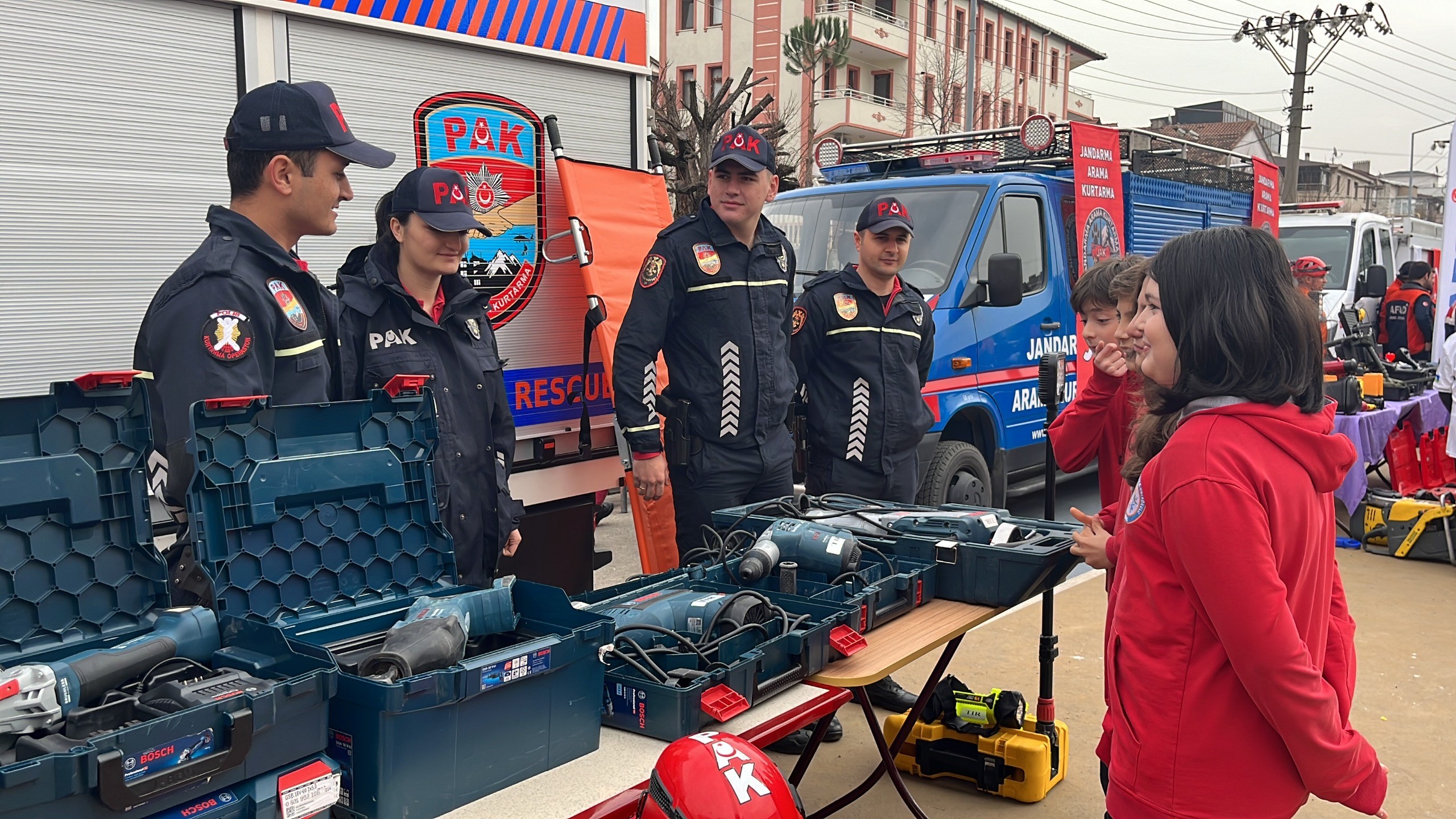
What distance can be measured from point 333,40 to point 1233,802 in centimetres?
352

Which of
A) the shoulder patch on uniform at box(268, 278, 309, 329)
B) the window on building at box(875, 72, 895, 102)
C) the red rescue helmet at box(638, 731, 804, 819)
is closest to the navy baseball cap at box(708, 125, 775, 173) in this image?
the shoulder patch on uniform at box(268, 278, 309, 329)

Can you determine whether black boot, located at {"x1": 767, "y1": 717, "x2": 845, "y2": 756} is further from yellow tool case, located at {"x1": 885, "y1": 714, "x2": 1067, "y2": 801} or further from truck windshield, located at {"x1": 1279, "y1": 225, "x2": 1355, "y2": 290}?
truck windshield, located at {"x1": 1279, "y1": 225, "x2": 1355, "y2": 290}

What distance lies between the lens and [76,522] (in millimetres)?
1772

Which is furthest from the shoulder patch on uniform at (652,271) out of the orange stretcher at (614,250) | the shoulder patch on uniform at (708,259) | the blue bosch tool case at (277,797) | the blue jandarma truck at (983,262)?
the blue jandarma truck at (983,262)

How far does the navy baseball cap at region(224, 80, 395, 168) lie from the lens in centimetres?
256

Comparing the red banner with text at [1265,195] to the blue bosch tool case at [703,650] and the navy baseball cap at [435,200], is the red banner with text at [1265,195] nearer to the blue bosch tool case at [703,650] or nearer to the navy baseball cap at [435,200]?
the navy baseball cap at [435,200]

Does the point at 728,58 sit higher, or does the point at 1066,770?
the point at 728,58

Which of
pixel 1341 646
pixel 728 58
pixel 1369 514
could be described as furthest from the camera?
pixel 728 58

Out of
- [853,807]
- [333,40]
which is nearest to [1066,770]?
[853,807]

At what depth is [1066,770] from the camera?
3980 millimetres

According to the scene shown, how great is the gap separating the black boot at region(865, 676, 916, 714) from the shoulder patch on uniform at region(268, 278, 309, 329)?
280 centimetres

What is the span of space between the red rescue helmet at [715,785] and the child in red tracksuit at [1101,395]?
67.4 inches

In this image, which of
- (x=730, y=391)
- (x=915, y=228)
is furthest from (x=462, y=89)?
(x=915, y=228)

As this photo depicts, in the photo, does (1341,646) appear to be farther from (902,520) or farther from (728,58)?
(728,58)
